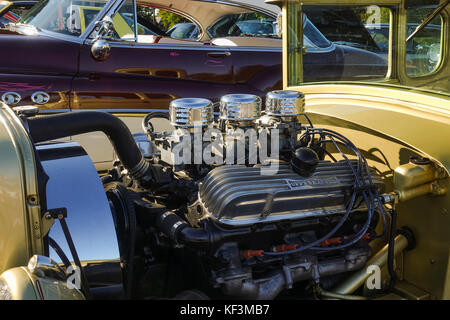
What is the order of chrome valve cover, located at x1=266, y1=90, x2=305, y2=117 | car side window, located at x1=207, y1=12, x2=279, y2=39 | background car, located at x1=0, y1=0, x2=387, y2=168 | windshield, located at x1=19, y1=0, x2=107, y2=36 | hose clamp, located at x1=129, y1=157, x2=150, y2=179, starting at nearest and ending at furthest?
1. hose clamp, located at x1=129, y1=157, x2=150, y2=179
2. chrome valve cover, located at x1=266, y1=90, x2=305, y2=117
3. background car, located at x1=0, y1=0, x2=387, y2=168
4. windshield, located at x1=19, y1=0, x2=107, y2=36
5. car side window, located at x1=207, y1=12, x2=279, y2=39

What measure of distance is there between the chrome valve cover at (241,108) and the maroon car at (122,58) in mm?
2491

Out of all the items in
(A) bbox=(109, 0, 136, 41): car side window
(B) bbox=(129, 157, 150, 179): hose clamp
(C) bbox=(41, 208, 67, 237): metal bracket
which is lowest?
(C) bbox=(41, 208, 67, 237): metal bracket

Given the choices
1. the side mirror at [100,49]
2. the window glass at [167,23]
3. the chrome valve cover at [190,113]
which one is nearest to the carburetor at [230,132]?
the chrome valve cover at [190,113]

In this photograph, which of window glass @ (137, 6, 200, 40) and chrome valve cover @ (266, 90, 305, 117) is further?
window glass @ (137, 6, 200, 40)

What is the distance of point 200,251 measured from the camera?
179cm

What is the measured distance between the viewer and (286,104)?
84.4 inches

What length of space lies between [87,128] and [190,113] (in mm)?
451

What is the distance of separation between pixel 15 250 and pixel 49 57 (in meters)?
3.22

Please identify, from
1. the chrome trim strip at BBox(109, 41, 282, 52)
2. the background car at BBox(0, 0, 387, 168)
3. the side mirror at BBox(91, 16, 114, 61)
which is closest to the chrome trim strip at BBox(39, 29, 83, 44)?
the background car at BBox(0, 0, 387, 168)

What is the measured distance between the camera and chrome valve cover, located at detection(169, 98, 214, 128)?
81.3 inches

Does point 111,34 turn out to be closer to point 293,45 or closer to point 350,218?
point 293,45

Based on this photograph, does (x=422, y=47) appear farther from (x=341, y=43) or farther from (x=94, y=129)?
(x=94, y=129)

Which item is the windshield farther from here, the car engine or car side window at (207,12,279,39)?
the car engine

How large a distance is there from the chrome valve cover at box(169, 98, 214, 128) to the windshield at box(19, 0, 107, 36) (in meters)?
2.87
